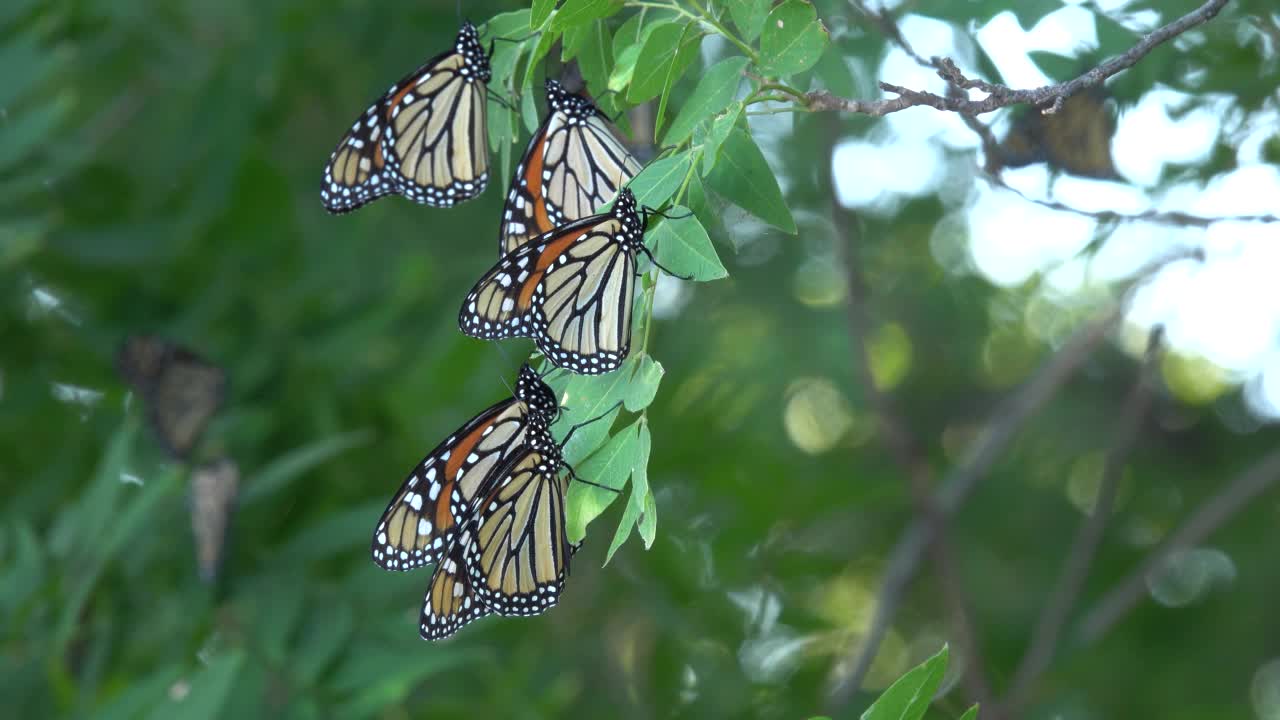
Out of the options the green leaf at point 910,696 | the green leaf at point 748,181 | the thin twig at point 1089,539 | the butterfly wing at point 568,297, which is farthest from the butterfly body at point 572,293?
the thin twig at point 1089,539

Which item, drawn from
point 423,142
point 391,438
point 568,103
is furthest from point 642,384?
point 391,438

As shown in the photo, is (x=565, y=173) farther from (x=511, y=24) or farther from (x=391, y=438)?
(x=391, y=438)

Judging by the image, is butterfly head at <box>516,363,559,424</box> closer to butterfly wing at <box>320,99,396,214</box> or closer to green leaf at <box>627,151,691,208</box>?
green leaf at <box>627,151,691,208</box>

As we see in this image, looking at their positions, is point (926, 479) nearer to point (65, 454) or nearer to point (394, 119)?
point (394, 119)

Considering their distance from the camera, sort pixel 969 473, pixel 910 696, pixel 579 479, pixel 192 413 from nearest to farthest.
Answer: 1. pixel 910 696
2. pixel 579 479
3. pixel 192 413
4. pixel 969 473

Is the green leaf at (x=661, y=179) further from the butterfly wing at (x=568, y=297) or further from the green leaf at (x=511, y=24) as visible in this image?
the green leaf at (x=511, y=24)

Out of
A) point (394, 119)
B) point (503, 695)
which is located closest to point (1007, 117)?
point (394, 119)

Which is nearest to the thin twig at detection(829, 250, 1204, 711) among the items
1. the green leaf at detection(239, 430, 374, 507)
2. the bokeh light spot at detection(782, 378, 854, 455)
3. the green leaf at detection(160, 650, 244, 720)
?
the bokeh light spot at detection(782, 378, 854, 455)
